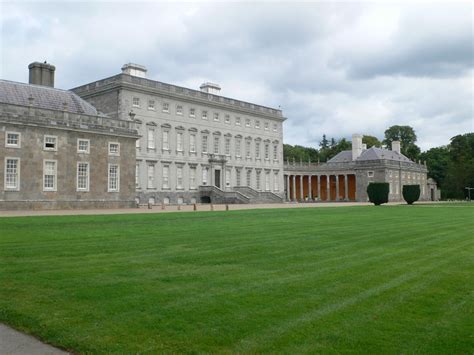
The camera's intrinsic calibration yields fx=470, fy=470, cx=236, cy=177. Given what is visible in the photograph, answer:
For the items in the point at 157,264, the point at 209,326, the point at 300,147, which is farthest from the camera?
the point at 300,147

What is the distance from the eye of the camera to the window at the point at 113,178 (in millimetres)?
36281

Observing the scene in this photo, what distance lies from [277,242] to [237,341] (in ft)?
25.0

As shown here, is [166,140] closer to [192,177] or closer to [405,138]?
[192,177]

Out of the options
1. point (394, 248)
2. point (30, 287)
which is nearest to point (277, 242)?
point (394, 248)

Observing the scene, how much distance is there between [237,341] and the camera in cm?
475

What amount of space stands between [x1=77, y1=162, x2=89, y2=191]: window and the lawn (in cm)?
2315

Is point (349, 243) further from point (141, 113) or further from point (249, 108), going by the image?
point (249, 108)

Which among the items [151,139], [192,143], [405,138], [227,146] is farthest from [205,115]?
[405,138]

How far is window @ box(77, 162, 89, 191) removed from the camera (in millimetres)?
34344

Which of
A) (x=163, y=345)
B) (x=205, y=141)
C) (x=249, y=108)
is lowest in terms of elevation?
(x=163, y=345)

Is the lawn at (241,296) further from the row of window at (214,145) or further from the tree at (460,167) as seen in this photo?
the tree at (460,167)

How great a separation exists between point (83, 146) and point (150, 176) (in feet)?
47.0

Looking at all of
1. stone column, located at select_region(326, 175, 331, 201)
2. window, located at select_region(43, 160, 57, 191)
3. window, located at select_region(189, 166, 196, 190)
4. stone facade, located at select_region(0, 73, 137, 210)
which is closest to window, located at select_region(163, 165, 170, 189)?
window, located at select_region(189, 166, 196, 190)

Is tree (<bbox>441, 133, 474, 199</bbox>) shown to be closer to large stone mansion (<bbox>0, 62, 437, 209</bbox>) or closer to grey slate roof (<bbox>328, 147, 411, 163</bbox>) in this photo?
large stone mansion (<bbox>0, 62, 437, 209</bbox>)
